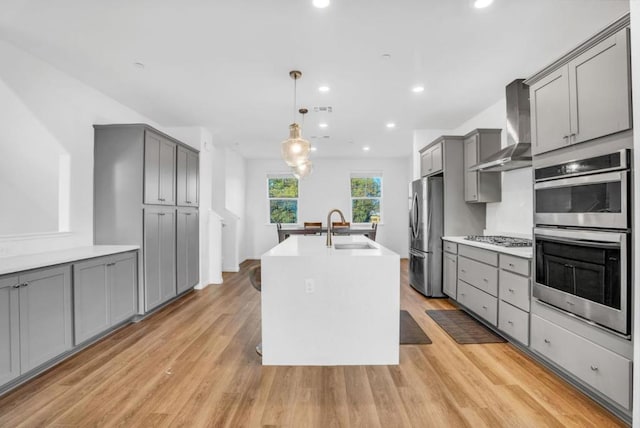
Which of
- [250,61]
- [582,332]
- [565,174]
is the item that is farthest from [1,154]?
[582,332]

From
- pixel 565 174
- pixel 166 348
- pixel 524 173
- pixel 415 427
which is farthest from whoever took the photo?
pixel 524 173

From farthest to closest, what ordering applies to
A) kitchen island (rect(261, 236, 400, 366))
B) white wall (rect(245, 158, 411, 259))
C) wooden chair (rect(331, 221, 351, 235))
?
white wall (rect(245, 158, 411, 259))
wooden chair (rect(331, 221, 351, 235))
kitchen island (rect(261, 236, 400, 366))

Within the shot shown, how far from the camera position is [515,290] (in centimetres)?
271

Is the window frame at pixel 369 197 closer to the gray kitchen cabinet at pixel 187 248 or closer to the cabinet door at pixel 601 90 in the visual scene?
the gray kitchen cabinet at pixel 187 248

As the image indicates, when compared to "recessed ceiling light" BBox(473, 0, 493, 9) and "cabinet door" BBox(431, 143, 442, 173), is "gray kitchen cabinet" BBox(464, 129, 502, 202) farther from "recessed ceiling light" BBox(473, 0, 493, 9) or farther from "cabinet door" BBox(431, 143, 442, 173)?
"recessed ceiling light" BBox(473, 0, 493, 9)

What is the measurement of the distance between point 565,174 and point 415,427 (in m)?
1.94

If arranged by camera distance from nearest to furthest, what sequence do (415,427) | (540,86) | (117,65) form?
(415,427) → (540,86) → (117,65)

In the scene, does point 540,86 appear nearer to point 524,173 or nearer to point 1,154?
point 524,173

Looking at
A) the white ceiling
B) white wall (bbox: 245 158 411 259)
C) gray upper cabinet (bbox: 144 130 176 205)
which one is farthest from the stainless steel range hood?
white wall (bbox: 245 158 411 259)

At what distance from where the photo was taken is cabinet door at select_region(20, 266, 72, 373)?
2143 millimetres

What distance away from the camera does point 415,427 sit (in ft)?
5.65

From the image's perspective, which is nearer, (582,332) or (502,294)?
(582,332)

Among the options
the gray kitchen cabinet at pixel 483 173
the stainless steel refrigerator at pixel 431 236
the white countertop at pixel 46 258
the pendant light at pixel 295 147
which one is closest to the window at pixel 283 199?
the stainless steel refrigerator at pixel 431 236

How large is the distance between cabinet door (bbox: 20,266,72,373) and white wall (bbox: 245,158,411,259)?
18.3ft
